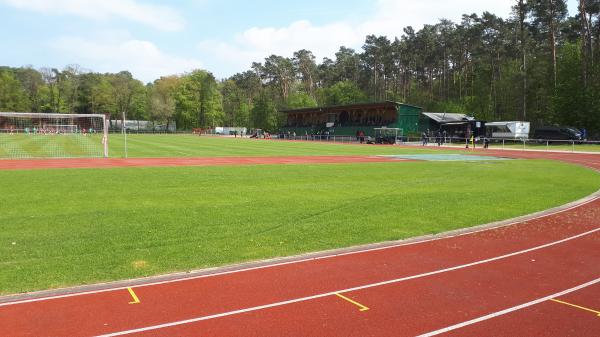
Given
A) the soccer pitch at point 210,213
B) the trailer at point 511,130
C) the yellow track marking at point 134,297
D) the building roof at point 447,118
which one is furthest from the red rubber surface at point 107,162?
the building roof at point 447,118

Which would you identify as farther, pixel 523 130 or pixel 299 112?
pixel 299 112

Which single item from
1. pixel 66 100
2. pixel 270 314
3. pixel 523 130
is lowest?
pixel 270 314

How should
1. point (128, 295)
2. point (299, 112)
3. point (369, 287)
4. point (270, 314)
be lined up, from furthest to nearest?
point (299, 112)
point (369, 287)
point (128, 295)
point (270, 314)

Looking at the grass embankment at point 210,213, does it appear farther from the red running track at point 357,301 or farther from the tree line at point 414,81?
the tree line at point 414,81

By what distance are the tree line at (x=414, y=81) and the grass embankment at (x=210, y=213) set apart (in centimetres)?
Answer: 4871

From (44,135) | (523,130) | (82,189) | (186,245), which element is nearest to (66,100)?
(44,135)

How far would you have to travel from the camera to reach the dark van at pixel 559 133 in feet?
168

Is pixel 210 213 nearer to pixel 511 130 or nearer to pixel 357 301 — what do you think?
pixel 357 301

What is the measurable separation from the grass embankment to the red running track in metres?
0.93

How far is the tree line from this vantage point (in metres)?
60.7

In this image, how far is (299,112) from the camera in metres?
95.8

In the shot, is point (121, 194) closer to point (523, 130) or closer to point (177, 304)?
point (177, 304)

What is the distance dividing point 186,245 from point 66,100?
131931 mm

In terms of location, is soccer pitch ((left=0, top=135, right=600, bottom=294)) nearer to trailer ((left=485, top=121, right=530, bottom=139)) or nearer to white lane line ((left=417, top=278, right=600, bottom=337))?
white lane line ((left=417, top=278, right=600, bottom=337))
